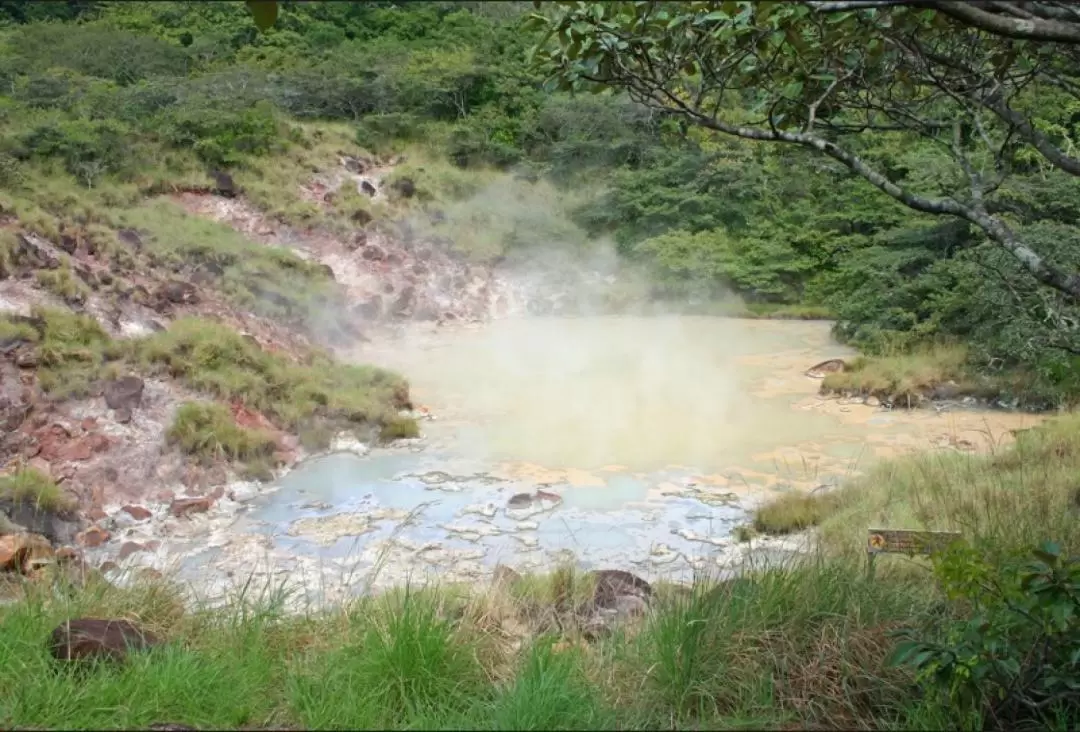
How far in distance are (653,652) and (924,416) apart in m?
8.81

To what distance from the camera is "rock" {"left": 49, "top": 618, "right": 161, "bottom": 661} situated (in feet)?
9.52

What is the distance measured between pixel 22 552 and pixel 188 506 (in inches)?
73.6

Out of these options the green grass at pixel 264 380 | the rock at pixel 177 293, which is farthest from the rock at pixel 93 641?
the rock at pixel 177 293

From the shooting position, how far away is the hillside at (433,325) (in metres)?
2.73

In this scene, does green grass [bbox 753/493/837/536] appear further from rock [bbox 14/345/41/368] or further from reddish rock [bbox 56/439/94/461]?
rock [bbox 14/345/41/368]

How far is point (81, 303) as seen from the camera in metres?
10.6

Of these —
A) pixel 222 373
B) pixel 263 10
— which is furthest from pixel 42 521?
pixel 263 10

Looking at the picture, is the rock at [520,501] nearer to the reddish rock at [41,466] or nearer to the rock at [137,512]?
the rock at [137,512]

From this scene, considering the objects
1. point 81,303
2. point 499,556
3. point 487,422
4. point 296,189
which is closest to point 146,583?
point 499,556

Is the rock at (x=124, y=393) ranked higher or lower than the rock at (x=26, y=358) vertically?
lower

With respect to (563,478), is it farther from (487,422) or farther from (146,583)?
(146,583)

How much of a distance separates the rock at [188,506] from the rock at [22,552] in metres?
1.31

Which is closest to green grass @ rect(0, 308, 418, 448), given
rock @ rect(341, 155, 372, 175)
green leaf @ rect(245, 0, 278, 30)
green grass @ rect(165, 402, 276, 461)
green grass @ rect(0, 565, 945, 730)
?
green grass @ rect(165, 402, 276, 461)

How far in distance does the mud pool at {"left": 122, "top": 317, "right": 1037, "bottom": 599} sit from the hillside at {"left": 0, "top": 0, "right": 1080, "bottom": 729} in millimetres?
627
